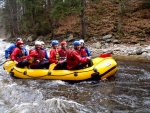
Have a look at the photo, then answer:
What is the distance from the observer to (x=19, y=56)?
38.4 feet

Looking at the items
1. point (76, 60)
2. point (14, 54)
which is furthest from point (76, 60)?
point (14, 54)

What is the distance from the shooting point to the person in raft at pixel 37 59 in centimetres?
1066

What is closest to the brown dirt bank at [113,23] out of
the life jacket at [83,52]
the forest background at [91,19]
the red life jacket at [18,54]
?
the forest background at [91,19]

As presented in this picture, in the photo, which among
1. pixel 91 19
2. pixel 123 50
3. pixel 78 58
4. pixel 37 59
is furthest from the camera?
pixel 91 19

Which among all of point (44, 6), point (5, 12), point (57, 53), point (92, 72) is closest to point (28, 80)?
point (57, 53)

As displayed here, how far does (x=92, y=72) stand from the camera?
9.45 meters

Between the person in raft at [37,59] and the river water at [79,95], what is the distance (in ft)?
2.67

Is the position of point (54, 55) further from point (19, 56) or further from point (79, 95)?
point (79, 95)

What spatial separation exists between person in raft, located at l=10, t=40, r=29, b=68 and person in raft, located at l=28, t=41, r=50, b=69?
34 centimetres

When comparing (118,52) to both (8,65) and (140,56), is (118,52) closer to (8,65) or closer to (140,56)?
(140,56)

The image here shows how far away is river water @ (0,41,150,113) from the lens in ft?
21.9

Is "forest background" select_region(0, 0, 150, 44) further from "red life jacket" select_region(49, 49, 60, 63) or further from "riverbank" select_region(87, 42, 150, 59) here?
"red life jacket" select_region(49, 49, 60, 63)

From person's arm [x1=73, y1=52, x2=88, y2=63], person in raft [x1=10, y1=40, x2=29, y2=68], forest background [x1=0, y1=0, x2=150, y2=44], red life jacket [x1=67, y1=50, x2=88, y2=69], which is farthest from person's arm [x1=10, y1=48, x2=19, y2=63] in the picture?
forest background [x1=0, y1=0, x2=150, y2=44]

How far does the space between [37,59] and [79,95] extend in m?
3.43
